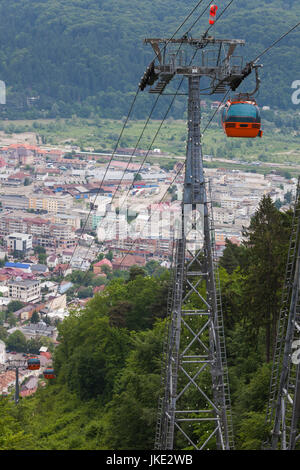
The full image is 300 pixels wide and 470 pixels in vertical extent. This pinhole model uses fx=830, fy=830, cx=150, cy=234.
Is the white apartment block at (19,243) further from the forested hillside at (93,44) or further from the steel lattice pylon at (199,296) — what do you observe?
the steel lattice pylon at (199,296)

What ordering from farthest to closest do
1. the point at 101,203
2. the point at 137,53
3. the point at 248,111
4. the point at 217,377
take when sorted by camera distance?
the point at 137,53, the point at 101,203, the point at 248,111, the point at 217,377

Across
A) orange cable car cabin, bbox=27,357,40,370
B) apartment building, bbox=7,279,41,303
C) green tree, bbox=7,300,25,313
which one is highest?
orange cable car cabin, bbox=27,357,40,370

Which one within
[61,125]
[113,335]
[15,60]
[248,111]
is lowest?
[113,335]

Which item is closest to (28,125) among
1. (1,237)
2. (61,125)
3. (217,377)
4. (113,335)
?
(61,125)

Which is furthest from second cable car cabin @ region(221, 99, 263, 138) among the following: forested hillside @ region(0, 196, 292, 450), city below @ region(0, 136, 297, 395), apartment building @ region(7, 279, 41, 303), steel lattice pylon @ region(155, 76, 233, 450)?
apartment building @ region(7, 279, 41, 303)

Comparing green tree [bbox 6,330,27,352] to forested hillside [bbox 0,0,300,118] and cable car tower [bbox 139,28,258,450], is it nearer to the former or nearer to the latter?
cable car tower [bbox 139,28,258,450]

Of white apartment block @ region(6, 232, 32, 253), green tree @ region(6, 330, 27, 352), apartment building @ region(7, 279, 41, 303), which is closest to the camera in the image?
green tree @ region(6, 330, 27, 352)

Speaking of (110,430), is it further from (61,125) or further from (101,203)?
(61,125)
